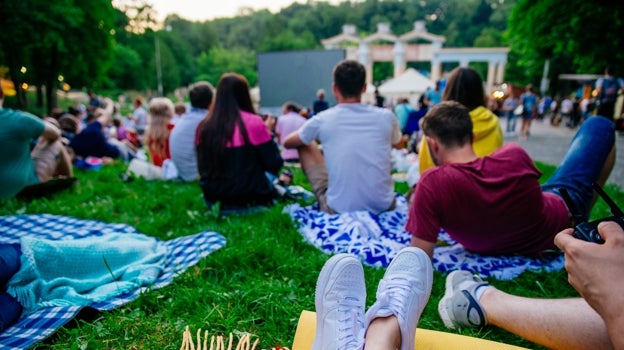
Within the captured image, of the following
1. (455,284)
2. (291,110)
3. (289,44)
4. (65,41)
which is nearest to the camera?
(455,284)

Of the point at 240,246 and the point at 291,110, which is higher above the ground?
the point at 291,110

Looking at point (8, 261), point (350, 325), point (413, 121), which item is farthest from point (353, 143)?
point (413, 121)

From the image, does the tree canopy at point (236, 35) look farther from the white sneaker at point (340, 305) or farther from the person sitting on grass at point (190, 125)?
the white sneaker at point (340, 305)

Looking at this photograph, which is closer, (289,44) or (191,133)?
(191,133)

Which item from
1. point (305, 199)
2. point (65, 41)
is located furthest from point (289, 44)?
point (305, 199)

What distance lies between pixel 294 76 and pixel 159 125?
9564mm

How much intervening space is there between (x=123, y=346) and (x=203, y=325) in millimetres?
368

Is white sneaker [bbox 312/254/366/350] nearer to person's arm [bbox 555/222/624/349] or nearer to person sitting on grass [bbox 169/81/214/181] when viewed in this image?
person's arm [bbox 555/222/624/349]

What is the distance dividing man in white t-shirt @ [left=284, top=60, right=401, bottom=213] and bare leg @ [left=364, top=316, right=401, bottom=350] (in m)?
1.93

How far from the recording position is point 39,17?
430 inches

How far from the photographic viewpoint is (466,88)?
324cm

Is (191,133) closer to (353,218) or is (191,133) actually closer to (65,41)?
(353,218)

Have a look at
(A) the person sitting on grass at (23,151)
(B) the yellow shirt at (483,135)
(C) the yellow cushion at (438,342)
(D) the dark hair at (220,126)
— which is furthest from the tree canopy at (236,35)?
(C) the yellow cushion at (438,342)

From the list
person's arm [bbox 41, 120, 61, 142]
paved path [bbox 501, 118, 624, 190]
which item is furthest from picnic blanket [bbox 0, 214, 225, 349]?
paved path [bbox 501, 118, 624, 190]
